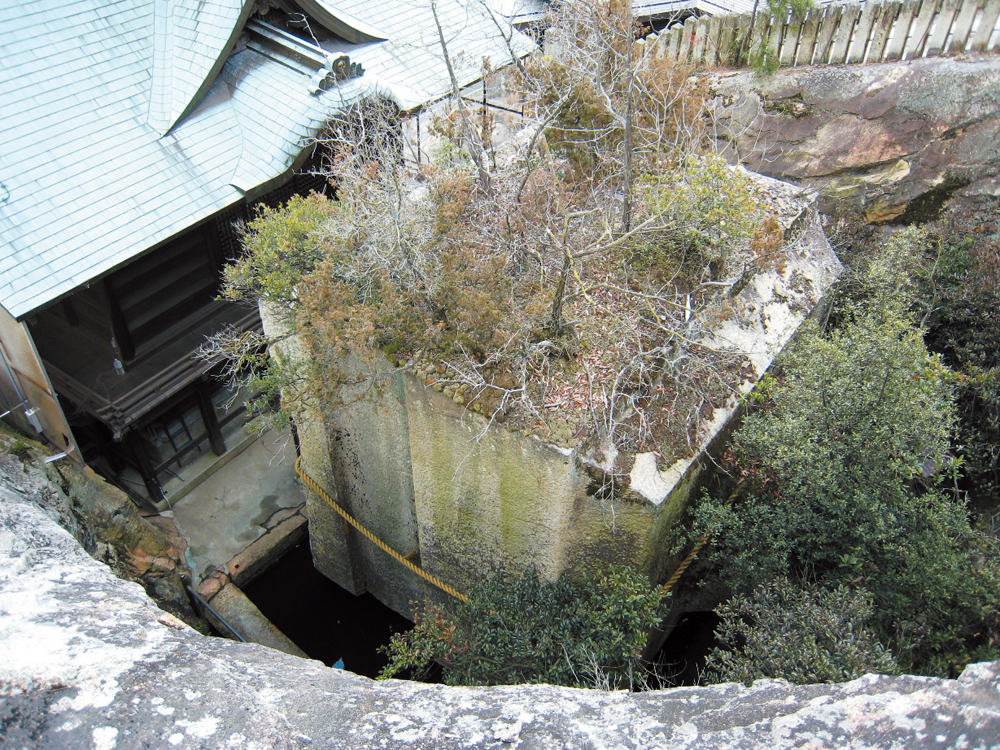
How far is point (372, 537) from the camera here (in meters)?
8.90

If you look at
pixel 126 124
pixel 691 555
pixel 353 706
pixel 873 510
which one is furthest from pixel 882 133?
A: pixel 126 124

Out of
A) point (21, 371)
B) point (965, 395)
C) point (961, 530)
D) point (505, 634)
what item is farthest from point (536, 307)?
point (21, 371)

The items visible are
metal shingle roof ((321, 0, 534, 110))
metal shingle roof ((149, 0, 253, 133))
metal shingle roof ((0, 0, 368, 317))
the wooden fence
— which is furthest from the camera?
metal shingle roof ((321, 0, 534, 110))

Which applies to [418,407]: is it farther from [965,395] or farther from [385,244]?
[965,395]

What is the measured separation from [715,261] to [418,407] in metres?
3.43

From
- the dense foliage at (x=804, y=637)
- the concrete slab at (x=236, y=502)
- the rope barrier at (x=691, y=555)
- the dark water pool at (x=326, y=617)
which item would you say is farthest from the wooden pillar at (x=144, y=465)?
the dense foliage at (x=804, y=637)

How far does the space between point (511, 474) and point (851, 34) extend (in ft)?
29.6

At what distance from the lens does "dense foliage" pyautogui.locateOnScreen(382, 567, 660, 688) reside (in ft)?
19.2

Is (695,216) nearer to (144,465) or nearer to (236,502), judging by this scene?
(236,502)

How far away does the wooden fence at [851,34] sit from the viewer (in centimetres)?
1007

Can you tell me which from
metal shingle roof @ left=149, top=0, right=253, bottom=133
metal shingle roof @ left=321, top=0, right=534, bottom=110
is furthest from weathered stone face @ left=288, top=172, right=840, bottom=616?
metal shingle roof @ left=321, top=0, right=534, bottom=110

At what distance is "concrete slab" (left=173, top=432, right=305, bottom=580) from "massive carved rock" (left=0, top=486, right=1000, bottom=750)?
21.8ft

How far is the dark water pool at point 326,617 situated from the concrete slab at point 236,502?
73cm

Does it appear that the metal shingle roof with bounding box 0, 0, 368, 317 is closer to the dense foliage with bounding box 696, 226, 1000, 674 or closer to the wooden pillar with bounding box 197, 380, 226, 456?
the wooden pillar with bounding box 197, 380, 226, 456
